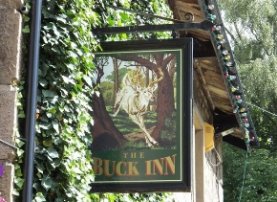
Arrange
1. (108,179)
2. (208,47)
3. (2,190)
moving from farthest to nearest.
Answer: (208,47) < (108,179) < (2,190)

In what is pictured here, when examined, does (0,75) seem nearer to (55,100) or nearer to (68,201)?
(55,100)

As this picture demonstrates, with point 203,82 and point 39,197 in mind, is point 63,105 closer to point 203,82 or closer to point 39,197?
point 39,197

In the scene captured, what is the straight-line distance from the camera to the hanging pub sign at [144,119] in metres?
4.55

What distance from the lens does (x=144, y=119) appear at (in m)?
4.70

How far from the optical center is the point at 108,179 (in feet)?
15.3

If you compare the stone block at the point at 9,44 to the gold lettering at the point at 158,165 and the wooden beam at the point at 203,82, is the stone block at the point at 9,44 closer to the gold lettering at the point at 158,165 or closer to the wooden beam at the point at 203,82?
→ the gold lettering at the point at 158,165

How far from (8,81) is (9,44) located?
0.79 ft

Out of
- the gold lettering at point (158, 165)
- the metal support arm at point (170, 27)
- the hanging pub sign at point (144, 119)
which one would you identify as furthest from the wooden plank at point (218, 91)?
the gold lettering at point (158, 165)

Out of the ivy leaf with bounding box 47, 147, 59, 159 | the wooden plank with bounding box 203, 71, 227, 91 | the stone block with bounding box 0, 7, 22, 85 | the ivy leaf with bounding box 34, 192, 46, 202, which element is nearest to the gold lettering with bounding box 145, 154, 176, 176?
the ivy leaf with bounding box 47, 147, 59, 159

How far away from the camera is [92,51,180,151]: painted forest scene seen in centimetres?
462

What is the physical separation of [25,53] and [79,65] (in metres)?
0.53

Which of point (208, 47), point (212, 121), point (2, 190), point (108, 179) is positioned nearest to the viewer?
point (2, 190)

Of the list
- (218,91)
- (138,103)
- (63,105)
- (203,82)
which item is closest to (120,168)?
(138,103)

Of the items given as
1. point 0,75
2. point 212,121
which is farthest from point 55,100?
point 212,121
